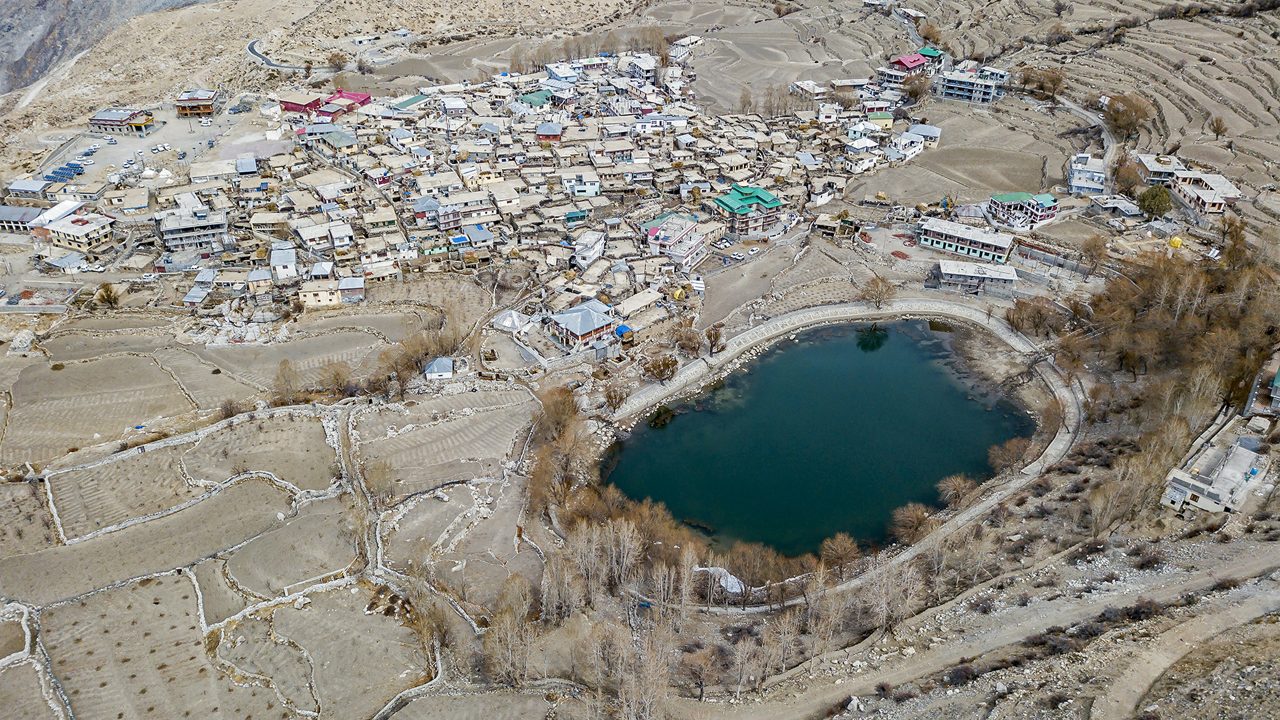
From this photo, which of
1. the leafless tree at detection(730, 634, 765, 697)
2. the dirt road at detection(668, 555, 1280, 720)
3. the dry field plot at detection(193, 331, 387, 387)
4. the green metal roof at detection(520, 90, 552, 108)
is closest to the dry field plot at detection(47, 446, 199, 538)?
the dry field plot at detection(193, 331, 387, 387)

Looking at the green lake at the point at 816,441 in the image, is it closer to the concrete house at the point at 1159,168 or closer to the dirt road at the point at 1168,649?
the dirt road at the point at 1168,649

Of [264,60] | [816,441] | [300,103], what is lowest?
[816,441]

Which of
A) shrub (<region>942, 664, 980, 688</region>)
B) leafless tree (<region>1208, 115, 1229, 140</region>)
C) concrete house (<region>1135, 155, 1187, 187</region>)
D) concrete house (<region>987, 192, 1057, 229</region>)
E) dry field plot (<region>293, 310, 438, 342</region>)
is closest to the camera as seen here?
shrub (<region>942, 664, 980, 688</region>)

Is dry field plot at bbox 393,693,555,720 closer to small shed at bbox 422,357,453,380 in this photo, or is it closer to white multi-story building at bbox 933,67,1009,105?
small shed at bbox 422,357,453,380

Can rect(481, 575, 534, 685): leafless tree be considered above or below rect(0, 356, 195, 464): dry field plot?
below

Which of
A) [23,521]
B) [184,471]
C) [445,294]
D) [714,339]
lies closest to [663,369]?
[714,339]

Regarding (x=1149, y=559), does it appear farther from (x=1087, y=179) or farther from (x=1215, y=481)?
(x=1087, y=179)

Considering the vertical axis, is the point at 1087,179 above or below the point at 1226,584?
above

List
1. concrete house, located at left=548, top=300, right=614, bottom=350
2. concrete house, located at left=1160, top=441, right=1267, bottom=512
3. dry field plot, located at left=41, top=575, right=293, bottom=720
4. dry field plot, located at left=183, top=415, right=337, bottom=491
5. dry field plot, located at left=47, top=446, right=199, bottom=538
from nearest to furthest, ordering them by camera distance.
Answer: dry field plot, located at left=41, top=575, right=293, bottom=720 → concrete house, located at left=1160, top=441, right=1267, bottom=512 → dry field plot, located at left=47, top=446, right=199, bottom=538 → dry field plot, located at left=183, top=415, right=337, bottom=491 → concrete house, located at left=548, top=300, right=614, bottom=350
